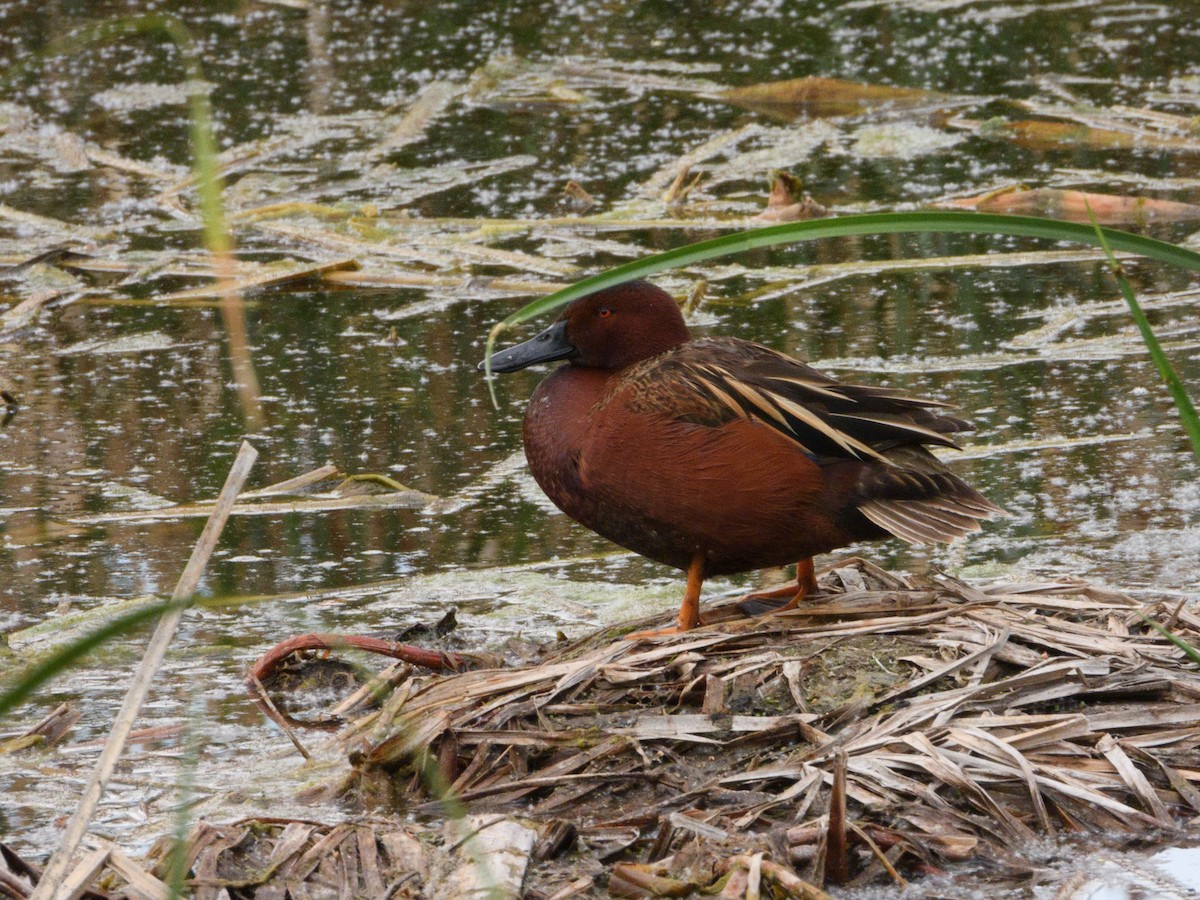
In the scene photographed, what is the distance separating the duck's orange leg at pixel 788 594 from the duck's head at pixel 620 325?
27.0 inches

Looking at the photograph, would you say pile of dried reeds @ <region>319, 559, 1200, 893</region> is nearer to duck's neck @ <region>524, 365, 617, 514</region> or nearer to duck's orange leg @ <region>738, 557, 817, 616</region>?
duck's orange leg @ <region>738, 557, 817, 616</region>

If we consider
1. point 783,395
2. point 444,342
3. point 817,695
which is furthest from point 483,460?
point 817,695

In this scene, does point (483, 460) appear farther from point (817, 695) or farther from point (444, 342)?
point (817, 695)

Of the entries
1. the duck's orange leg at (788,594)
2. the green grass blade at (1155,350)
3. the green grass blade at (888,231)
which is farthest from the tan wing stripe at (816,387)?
the green grass blade at (888,231)

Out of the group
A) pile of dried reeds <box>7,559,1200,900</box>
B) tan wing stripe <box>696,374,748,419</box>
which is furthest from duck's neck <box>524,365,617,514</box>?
pile of dried reeds <box>7,559,1200,900</box>

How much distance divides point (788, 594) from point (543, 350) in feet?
3.00

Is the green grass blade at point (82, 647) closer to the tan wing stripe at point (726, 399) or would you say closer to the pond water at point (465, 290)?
the pond water at point (465, 290)

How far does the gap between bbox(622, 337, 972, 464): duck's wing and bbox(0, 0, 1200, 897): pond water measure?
0.73 m

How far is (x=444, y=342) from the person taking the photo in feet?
22.2

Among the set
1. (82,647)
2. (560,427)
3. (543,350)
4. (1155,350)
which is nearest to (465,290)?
(543,350)

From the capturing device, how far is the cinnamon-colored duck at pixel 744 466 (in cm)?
389

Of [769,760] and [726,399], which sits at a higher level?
[726,399]

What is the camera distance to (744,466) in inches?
153

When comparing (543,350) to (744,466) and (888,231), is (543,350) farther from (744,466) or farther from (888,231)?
(888,231)
